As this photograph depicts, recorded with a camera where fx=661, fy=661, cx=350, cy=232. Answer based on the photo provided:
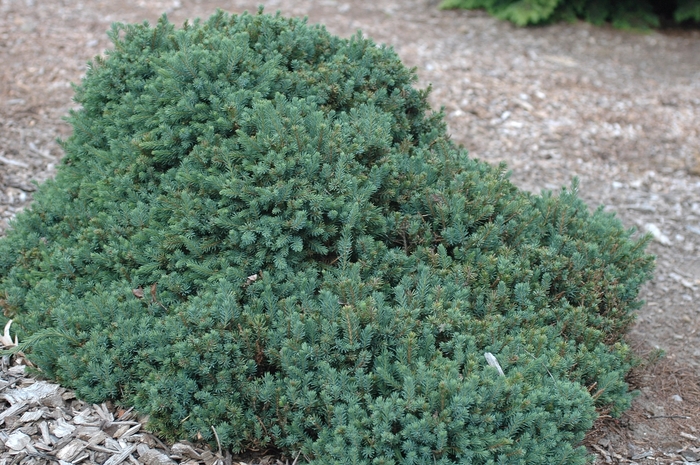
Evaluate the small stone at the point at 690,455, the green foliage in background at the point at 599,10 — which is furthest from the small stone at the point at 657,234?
the green foliage in background at the point at 599,10

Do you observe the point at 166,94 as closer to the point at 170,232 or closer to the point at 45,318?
the point at 170,232

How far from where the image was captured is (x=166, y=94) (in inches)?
130

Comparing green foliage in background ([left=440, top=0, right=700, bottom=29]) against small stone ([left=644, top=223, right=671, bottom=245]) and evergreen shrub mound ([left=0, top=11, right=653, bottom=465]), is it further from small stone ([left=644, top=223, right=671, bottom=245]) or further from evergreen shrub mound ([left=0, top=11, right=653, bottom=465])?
evergreen shrub mound ([left=0, top=11, right=653, bottom=465])

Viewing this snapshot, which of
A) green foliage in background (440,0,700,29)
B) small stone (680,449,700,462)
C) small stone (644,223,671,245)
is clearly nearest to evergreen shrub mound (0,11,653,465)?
small stone (680,449,700,462)

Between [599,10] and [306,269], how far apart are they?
24.3 feet

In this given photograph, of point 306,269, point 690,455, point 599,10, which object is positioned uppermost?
point 599,10

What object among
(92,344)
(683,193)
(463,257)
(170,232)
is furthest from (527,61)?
(92,344)

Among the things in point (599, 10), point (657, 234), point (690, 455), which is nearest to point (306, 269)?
point (690, 455)

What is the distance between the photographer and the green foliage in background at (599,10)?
854 centimetres

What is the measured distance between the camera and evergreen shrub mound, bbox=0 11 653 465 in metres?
2.63

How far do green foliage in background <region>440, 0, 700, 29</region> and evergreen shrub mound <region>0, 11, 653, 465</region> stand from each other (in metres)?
5.45

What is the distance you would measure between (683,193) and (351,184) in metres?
3.94

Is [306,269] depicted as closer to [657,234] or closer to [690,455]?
[690,455]

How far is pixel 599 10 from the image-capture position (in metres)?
8.74
